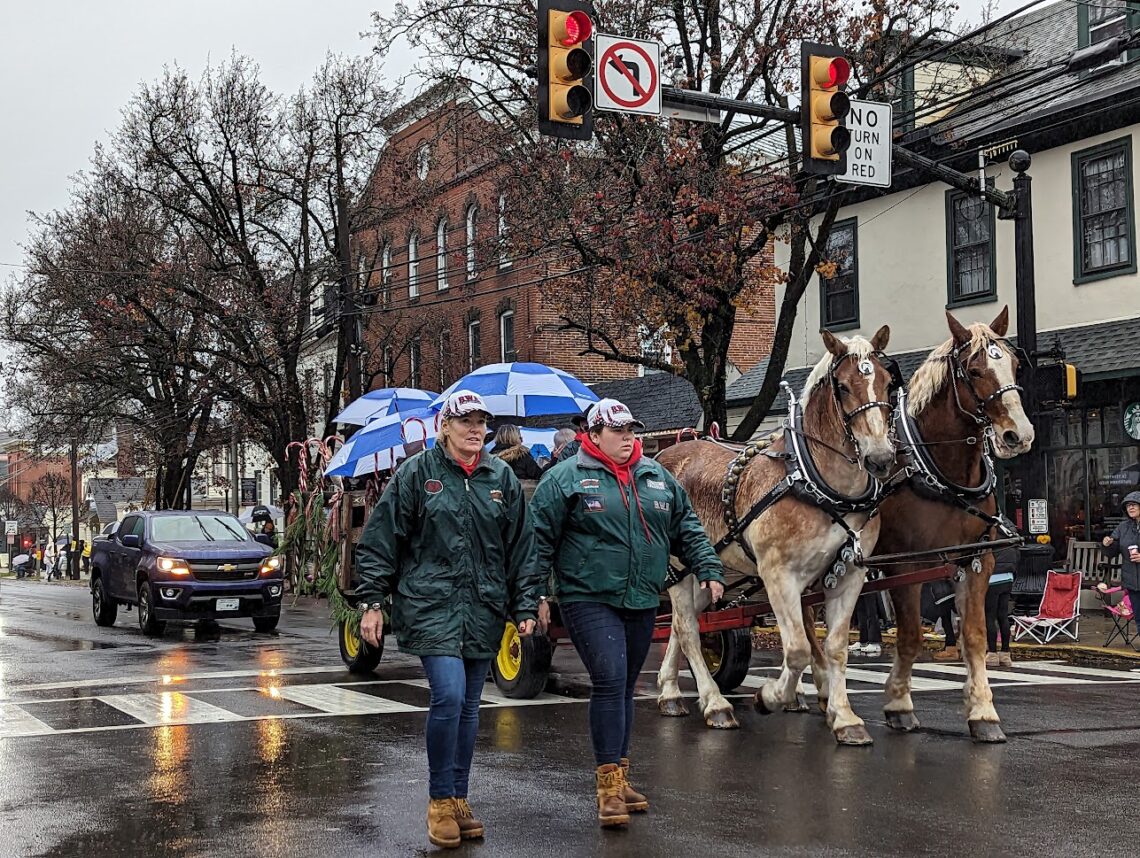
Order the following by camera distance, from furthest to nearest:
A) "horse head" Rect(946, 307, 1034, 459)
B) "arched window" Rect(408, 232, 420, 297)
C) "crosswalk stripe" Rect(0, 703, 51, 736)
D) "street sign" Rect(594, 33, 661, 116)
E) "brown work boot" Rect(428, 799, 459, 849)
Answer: "arched window" Rect(408, 232, 420, 297), "street sign" Rect(594, 33, 661, 116), "crosswalk stripe" Rect(0, 703, 51, 736), "horse head" Rect(946, 307, 1034, 459), "brown work boot" Rect(428, 799, 459, 849)

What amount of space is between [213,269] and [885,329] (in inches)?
1116

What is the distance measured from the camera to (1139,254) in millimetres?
19453

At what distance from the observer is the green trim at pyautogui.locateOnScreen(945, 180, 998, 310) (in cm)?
2164

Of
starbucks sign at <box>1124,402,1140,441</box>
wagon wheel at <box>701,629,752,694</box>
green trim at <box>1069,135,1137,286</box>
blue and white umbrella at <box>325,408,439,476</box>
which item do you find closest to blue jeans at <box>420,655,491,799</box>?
wagon wheel at <box>701,629,752,694</box>

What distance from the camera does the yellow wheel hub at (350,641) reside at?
1329cm

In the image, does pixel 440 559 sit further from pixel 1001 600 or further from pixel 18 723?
pixel 1001 600

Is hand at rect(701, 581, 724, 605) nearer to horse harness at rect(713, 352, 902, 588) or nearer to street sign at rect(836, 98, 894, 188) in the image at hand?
horse harness at rect(713, 352, 902, 588)

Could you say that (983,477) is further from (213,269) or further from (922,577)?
(213,269)

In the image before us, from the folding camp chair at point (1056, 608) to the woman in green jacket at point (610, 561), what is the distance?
10297 mm

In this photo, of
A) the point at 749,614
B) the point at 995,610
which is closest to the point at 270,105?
the point at 995,610

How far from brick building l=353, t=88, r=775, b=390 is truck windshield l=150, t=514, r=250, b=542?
1087 centimetres

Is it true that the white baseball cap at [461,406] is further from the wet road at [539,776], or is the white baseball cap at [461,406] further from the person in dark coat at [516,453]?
the person in dark coat at [516,453]

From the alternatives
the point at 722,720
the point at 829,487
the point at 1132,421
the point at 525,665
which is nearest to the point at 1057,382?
the point at 1132,421

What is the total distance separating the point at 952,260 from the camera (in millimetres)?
22406
